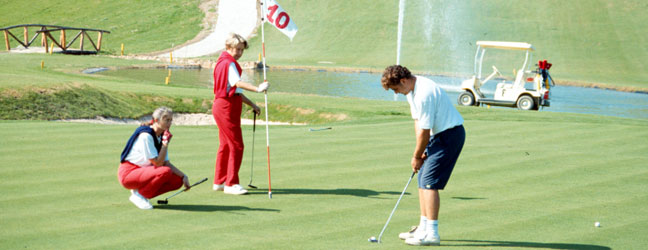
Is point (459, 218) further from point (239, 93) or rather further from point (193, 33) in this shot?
point (193, 33)

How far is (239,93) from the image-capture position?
29.5ft

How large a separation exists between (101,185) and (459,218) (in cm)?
486

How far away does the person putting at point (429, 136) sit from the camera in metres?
6.56

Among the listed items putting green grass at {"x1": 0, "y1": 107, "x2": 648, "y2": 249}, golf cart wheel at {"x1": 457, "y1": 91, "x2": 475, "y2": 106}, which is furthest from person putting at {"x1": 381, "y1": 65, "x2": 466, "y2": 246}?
golf cart wheel at {"x1": 457, "y1": 91, "x2": 475, "y2": 106}

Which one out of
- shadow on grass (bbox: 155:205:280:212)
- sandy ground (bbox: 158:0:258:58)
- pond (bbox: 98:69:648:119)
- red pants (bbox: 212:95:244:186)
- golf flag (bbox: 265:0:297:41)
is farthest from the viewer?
sandy ground (bbox: 158:0:258:58)

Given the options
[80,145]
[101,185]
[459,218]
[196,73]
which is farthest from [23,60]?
[459,218]

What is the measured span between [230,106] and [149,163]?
144 centimetres

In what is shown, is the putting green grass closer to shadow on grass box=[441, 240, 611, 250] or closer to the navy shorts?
shadow on grass box=[441, 240, 611, 250]

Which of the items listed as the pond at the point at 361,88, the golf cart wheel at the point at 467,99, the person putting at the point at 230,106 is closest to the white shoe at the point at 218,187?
the person putting at the point at 230,106

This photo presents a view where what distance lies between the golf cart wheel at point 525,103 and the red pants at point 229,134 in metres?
23.5

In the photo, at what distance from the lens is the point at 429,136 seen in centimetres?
668

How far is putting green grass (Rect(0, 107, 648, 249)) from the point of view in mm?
7191

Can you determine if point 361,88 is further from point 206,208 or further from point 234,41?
point 206,208

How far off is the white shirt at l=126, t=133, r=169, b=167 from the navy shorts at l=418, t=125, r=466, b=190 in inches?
125
